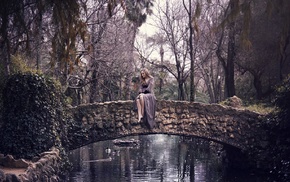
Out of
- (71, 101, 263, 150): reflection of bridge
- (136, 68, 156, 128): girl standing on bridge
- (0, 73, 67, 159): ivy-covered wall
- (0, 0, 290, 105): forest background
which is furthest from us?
(71, 101, 263, 150): reflection of bridge

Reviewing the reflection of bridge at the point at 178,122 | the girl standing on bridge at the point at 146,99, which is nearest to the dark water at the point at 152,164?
the reflection of bridge at the point at 178,122

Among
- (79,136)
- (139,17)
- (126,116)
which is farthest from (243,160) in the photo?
(139,17)

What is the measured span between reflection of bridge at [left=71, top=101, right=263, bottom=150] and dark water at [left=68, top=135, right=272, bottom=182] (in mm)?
1253

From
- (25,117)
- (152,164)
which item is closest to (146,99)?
(25,117)

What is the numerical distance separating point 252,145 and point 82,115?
225 inches

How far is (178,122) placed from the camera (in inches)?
579

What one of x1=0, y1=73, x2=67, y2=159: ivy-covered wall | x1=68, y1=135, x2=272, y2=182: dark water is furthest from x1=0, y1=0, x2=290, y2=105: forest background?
x1=68, y1=135, x2=272, y2=182: dark water

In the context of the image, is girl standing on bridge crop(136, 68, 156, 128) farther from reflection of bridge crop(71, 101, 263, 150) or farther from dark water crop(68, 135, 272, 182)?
dark water crop(68, 135, 272, 182)

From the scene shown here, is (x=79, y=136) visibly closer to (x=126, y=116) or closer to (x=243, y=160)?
(x=126, y=116)

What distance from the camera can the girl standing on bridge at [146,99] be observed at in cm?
1385

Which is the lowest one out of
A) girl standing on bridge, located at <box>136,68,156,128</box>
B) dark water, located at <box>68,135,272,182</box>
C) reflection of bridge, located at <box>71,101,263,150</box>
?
dark water, located at <box>68,135,272,182</box>

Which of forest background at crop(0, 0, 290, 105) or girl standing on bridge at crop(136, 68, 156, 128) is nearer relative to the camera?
forest background at crop(0, 0, 290, 105)

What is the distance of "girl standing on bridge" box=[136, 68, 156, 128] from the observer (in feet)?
45.4

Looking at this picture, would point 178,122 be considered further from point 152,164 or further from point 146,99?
point 152,164
